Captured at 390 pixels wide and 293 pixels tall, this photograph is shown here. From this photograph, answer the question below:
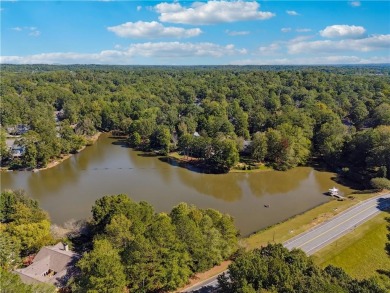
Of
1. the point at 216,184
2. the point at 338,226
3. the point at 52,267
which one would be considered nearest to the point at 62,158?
the point at 216,184

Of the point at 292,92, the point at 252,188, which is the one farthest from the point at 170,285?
the point at 292,92

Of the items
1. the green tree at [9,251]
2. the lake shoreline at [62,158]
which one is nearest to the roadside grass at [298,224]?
the green tree at [9,251]

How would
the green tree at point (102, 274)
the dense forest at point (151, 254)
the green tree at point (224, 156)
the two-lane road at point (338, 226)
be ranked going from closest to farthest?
the dense forest at point (151, 254), the green tree at point (102, 274), the two-lane road at point (338, 226), the green tree at point (224, 156)

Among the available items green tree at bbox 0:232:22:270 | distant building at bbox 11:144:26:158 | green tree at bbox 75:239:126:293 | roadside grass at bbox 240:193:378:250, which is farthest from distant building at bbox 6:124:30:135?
green tree at bbox 75:239:126:293

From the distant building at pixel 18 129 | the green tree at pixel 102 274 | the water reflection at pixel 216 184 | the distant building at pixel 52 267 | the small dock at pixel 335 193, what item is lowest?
the water reflection at pixel 216 184

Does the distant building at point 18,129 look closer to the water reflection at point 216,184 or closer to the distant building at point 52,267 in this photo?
the water reflection at point 216,184

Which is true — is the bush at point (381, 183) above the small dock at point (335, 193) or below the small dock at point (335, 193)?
above
